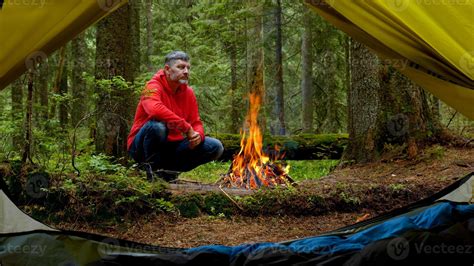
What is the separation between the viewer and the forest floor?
14.4ft

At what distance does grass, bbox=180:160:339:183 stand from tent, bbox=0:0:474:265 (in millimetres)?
5041

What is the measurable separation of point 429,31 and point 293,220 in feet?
8.58

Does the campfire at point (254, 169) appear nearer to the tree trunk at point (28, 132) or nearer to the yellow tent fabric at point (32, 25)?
the tree trunk at point (28, 132)

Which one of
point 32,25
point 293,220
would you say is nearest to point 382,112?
point 293,220

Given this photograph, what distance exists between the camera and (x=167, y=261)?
3.09 metres

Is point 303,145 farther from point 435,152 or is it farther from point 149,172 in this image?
point 149,172

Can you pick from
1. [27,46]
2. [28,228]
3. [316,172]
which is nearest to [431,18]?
[27,46]

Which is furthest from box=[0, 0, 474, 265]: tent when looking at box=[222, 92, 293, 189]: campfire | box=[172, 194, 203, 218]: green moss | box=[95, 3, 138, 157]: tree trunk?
box=[95, 3, 138, 157]: tree trunk

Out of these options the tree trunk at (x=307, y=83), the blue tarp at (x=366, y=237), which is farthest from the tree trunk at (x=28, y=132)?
the tree trunk at (x=307, y=83)

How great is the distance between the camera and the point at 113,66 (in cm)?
616

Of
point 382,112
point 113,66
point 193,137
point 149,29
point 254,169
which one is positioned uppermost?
point 149,29

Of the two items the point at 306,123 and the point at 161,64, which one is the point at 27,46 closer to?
the point at 161,64

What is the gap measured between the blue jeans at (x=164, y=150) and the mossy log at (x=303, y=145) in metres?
3.00

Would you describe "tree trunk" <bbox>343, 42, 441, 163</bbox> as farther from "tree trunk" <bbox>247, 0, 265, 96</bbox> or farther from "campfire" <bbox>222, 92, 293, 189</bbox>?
"tree trunk" <bbox>247, 0, 265, 96</bbox>
